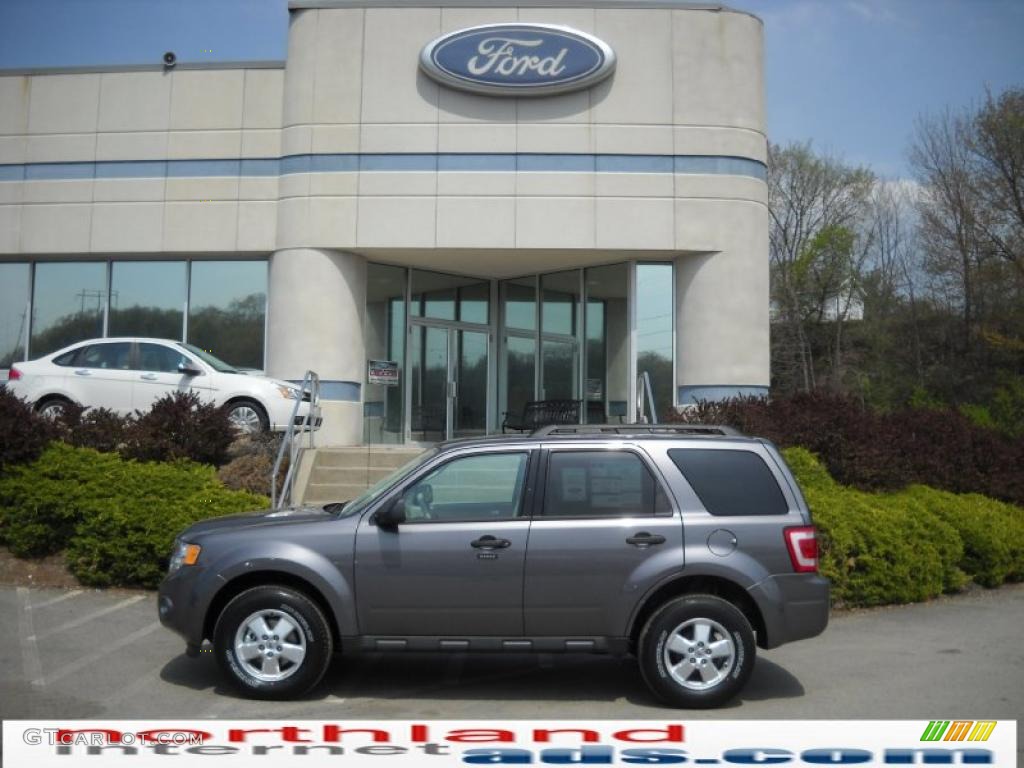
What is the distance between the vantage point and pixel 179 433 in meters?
12.1

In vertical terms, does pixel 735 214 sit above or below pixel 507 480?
above

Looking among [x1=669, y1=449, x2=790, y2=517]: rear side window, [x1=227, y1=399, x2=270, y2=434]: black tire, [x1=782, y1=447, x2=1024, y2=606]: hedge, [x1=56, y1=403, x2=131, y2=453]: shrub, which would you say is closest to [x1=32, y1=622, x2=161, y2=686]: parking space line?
[x1=56, y1=403, x2=131, y2=453]: shrub

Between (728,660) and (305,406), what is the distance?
8819 millimetres

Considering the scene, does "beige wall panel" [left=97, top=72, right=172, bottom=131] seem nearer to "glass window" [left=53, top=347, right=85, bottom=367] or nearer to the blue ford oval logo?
the blue ford oval logo

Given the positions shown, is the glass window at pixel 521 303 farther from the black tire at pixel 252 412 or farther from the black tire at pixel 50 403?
the black tire at pixel 50 403

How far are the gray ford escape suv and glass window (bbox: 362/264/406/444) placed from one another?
11.2 m

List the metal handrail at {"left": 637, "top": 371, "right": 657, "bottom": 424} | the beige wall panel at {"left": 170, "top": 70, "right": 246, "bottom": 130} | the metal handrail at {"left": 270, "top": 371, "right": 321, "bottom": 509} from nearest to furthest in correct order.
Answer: the metal handrail at {"left": 270, "top": 371, "right": 321, "bottom": 509} → the metal handrail at {"left": 637, "top": 371, "right": 657, "bottom": 424} → the beige wall panel at {"left": 170, "top": 70, "right": 246, "bottom": 130}

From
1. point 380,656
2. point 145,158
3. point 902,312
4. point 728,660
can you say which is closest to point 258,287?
point 145,158

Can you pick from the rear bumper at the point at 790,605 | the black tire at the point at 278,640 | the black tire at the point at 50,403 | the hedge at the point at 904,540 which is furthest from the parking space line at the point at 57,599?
the hedge at the point at 904,540

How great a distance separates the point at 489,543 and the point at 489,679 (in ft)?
4.77

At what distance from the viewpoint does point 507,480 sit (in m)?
6.61

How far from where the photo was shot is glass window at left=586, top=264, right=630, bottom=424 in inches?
703

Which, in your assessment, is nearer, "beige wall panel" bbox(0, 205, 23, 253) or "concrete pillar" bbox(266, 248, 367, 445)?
"concrete pillar" bbox(266, 248, 367, 445)
